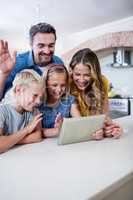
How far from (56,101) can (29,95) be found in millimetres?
164

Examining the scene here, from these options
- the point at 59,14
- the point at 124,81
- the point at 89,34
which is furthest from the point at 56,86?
the point at 124,81

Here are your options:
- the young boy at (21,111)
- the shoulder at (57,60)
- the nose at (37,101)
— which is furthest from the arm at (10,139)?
the shoulder at (57,60)

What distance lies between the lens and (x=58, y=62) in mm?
1013

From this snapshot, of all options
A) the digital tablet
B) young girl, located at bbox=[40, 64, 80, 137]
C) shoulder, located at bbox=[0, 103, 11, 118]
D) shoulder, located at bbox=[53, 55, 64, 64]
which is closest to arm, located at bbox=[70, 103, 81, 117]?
young girl, located at bbox=[40, 64, 80, 137]

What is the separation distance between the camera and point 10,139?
842 millimetres

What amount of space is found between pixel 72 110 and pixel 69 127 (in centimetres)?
14

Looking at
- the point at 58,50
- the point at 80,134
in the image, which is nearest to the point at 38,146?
the point at 80,134

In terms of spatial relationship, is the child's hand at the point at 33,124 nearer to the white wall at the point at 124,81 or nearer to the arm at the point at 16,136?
the arm at the point at 16,136

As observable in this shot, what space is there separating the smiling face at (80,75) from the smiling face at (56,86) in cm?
8

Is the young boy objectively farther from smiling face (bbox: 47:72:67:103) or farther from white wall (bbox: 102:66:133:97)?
white wall (bbox: 102:66:133:97)

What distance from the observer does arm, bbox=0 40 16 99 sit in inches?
33.0

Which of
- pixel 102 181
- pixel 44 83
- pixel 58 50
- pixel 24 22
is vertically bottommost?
pixel 102 181

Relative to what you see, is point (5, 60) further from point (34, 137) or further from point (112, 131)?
point (112, 131)

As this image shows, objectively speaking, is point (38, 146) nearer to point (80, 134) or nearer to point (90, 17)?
point (80, 134)
